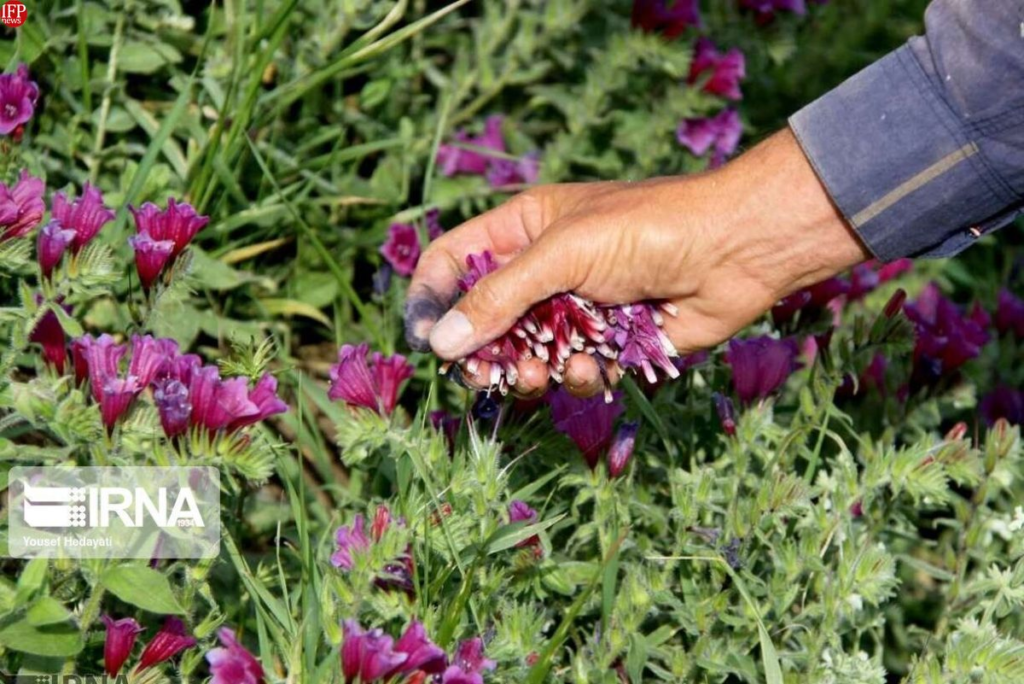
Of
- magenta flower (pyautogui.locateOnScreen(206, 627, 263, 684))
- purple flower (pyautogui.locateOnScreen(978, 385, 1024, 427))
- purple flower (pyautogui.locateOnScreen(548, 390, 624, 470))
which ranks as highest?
purple flower (pyautogui.locateOnScreen(548, 390, 624, 470))

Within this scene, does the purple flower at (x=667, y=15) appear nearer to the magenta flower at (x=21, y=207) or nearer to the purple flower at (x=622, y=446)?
the purple flower at (x=622, y=446)

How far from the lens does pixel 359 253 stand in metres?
3.30

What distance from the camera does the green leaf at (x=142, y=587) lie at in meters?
1.89

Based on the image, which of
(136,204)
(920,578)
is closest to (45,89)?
(136,204)

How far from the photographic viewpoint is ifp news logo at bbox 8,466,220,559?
197 cm

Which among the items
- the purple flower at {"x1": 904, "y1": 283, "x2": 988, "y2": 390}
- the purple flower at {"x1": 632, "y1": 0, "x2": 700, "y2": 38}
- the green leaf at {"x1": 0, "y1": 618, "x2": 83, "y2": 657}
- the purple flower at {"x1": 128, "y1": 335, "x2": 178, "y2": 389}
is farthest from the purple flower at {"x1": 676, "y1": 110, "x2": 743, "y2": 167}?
the green leaf at {"x1": 0, "y1": 618, "x2": 83, "y2": 657}

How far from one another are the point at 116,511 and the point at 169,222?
1.55 feet

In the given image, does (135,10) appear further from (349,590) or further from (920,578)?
(920,578)

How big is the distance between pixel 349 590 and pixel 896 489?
899 mm

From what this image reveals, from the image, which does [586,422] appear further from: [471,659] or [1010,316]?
[1010,316]

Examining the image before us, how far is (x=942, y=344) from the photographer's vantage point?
2633 millimetres

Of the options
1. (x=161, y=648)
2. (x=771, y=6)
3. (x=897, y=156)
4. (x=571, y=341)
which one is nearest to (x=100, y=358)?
(x=161, y=648)

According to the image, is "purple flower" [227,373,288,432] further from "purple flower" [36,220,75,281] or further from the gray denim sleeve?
the gray denim sleeve

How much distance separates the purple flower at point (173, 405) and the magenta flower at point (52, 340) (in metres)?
0.27
